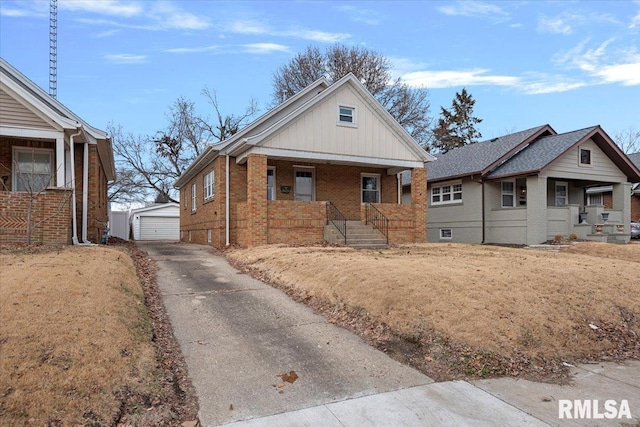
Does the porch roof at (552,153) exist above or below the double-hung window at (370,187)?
above

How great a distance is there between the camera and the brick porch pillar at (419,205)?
17.1 metres

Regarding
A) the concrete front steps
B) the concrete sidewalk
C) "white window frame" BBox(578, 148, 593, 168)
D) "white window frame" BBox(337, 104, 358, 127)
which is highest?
"white window frame" BBox(337, 104, 358, 127)

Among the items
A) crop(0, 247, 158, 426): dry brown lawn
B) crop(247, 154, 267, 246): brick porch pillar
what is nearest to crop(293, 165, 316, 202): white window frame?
crop(247, 154, 267, 246): brick porch pillar

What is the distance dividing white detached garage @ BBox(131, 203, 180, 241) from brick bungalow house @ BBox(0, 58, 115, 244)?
18594 mm

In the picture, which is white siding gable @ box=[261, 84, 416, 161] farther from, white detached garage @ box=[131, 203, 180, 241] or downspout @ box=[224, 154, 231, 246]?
white detached garage @ box=[131, 203, 180, 241]

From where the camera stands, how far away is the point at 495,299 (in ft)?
20.7

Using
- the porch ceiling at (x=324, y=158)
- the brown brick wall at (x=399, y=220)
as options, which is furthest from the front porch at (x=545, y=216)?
the brown brick wall at (x=399, y=220)

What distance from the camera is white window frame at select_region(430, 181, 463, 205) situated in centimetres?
2217

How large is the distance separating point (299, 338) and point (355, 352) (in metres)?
0.84

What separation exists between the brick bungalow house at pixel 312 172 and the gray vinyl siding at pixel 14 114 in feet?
19.1

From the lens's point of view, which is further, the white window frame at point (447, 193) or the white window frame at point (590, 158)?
the white window frame at point (447, 193)

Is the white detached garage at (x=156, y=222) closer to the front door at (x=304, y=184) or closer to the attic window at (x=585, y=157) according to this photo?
the front door at (x=304, y=184)

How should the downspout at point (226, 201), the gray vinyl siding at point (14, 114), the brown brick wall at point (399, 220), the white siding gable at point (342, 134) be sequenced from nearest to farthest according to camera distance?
the gray vinyl siding at point (14, 114), the white siding gable at point (342, 134), the downspout at point (226, 201), the brown brick wall at point (399, 220)

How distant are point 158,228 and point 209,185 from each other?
1703cm
